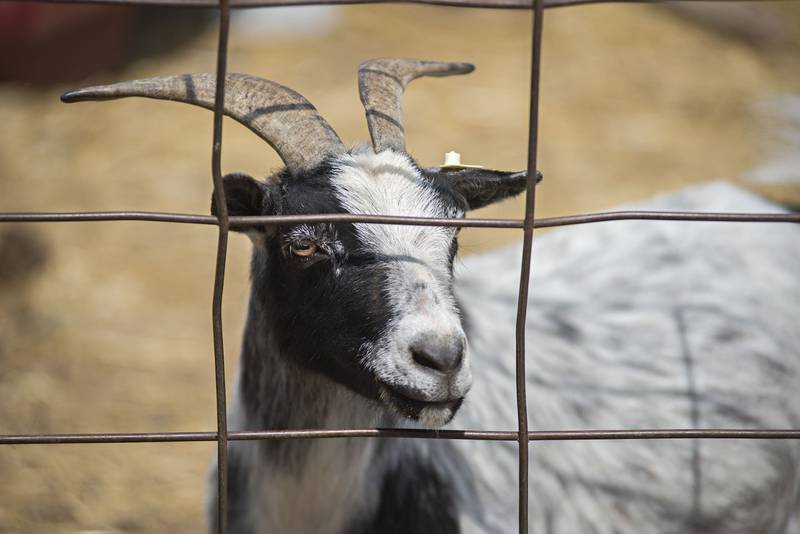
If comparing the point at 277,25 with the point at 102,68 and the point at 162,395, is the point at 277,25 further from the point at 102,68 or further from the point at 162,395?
the point at 162,395

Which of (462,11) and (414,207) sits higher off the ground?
(462,11)

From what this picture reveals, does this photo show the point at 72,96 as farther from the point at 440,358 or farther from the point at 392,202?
the point at 440,358

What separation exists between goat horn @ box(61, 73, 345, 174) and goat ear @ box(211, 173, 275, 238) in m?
0.11

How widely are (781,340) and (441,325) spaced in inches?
85.2

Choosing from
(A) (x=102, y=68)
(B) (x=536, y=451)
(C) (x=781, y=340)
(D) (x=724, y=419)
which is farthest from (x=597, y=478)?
(A) (x=102, y=68)

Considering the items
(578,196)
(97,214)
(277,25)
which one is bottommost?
(97,214)

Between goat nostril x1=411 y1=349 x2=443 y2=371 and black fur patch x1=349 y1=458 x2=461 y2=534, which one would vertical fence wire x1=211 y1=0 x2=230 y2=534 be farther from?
black fur patch x1=349 y1=458 x2=461 y2=534

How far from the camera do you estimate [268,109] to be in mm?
2420

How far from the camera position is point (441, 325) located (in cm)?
216

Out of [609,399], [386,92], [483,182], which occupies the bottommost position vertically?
[609,399]

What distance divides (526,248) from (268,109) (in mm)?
831

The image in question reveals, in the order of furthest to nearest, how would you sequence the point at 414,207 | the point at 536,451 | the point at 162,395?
the point at 162,395 < the point at 536,451 < the point at 414,207

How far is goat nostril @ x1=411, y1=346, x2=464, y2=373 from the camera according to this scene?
2.12 m

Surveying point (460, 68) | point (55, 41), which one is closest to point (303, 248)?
point (460, 68)
